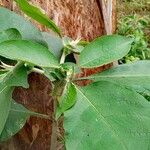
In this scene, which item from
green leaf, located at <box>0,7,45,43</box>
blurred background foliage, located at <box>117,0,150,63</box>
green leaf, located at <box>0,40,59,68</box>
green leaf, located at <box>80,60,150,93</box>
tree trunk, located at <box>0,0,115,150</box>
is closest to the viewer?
green leaf, located at <box>0,40,59,68</box>

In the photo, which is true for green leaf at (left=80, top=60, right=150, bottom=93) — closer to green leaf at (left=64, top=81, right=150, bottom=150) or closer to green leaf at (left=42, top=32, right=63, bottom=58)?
green leaf at (left=64, top=81, right=150, bottom=150)

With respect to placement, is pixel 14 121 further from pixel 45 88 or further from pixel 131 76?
pixel 131 76

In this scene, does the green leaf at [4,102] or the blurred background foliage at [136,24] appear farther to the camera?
the blurred background foliage at [136,24]

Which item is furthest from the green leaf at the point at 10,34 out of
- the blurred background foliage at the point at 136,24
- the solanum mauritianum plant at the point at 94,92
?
the blurred background foliage at the point at 136,24

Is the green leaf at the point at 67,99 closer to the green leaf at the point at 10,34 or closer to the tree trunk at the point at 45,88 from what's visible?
the green leaf at the point at 10,34

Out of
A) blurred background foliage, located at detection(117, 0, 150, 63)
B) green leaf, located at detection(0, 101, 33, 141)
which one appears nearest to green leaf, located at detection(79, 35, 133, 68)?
green leaf, located at detection(0, 101, 33, 141)

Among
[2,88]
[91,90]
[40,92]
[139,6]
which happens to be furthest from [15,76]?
[139,6]

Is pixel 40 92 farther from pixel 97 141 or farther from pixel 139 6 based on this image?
pixel 139 6

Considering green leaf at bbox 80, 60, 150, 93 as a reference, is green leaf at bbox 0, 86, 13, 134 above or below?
below
